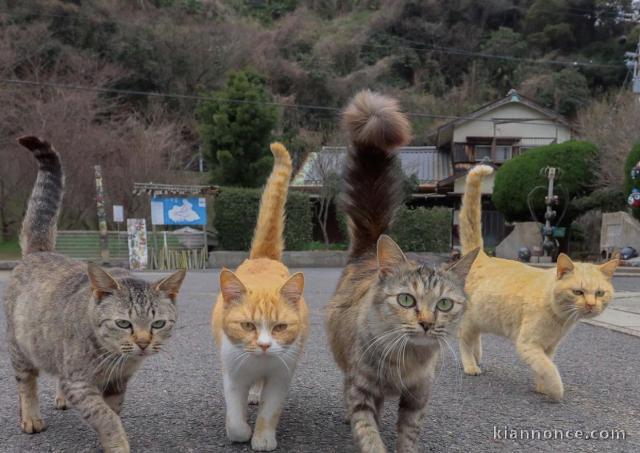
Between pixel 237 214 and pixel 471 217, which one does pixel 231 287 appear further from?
pixel 237 214

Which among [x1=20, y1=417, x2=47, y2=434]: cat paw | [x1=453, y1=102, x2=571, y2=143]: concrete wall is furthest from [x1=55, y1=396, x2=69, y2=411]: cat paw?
[x1=453, y1=102, x2=571, y2=143]: concrete wall

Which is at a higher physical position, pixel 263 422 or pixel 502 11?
pixel 502 11

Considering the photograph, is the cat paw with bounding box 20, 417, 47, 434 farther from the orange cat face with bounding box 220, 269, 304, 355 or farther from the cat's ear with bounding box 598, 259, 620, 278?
the cat's ear with bounding box 598, 259, 620, 278

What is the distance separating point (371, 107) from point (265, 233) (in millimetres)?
904

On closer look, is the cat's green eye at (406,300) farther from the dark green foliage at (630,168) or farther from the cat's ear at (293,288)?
the dark green foliage at (630,168)

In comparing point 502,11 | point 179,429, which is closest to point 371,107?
point 179,429

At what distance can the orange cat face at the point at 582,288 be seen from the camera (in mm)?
2656

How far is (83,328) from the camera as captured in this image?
6.41 ft

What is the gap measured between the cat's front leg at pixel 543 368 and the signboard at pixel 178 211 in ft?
35.9

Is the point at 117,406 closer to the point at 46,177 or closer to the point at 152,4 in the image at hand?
the point at 46,177

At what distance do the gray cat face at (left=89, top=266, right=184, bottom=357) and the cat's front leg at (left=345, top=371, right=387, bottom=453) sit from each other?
779mm

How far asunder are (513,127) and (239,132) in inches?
464

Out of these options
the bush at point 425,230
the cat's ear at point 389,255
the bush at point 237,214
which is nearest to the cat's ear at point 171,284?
the cat's ear at point 389,255

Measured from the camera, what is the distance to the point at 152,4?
22.3 metres
